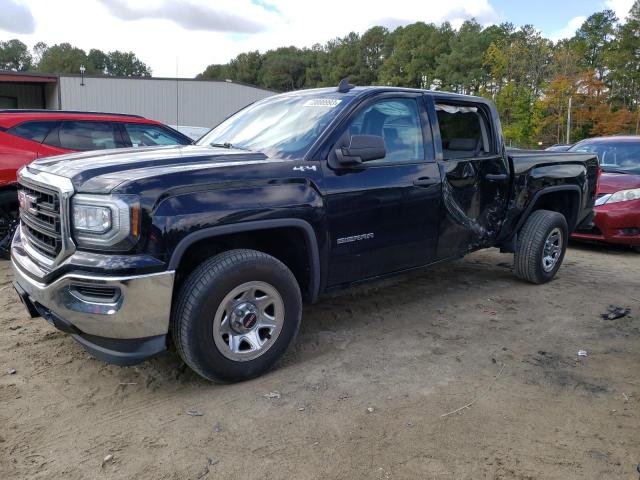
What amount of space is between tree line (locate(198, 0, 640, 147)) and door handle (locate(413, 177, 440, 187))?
41.3 metres

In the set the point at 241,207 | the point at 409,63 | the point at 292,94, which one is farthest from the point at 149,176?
the point at 409,63

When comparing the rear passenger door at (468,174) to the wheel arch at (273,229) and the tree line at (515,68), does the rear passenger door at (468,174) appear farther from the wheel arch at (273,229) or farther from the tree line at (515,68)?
the tree line at (515,68)

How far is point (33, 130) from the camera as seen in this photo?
259 inches

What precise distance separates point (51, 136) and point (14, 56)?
135780 millimetres

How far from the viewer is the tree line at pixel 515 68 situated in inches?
1694

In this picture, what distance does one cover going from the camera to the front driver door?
12.5 feet

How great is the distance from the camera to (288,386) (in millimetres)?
3438

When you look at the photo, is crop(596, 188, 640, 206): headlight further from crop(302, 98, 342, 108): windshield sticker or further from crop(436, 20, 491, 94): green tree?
crop(436, 20, 491, 94): green tree

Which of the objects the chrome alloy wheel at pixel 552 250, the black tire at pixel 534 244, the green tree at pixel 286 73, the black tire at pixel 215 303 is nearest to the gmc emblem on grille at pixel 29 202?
the black tire at pixel 215 303

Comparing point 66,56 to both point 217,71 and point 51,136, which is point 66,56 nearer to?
point 217,71

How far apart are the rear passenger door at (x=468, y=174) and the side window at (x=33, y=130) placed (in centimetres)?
473

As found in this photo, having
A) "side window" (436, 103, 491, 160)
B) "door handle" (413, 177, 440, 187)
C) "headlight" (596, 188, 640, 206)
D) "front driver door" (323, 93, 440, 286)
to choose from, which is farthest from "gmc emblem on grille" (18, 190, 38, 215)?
"headlight" (596, 188, 640, 206)

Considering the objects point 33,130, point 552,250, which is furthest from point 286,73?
point 552,250

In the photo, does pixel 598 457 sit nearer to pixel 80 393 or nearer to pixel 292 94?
pixel 80 393
